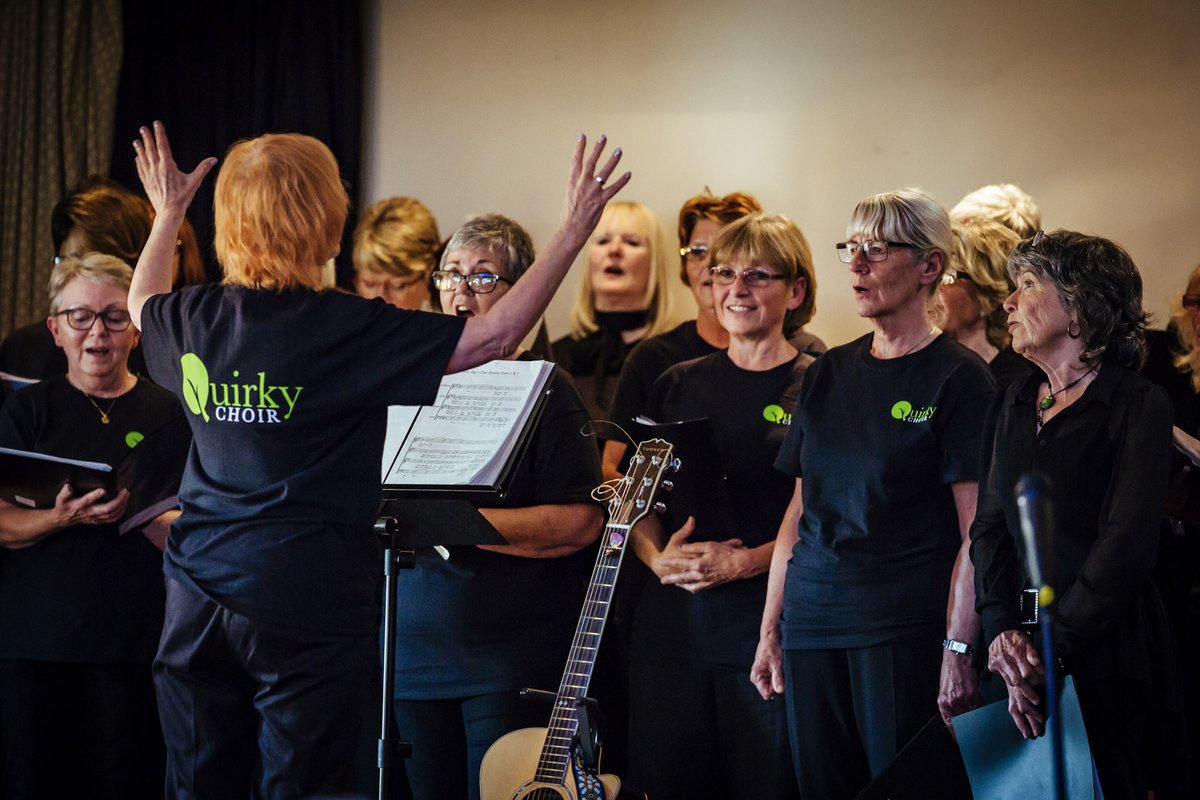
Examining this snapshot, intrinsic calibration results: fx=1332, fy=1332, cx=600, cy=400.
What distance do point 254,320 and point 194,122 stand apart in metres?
2.75

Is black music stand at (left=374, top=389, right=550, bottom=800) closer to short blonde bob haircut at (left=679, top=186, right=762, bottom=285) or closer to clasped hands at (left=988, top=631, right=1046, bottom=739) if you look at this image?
clasped hands at (left=988, top=631, right=1046, bottom=739)

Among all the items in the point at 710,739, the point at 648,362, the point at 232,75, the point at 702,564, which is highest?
the point at 232,75

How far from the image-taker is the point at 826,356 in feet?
9.32

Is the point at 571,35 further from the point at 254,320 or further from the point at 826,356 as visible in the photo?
the point at 254,320

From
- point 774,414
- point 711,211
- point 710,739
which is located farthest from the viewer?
point 711,211

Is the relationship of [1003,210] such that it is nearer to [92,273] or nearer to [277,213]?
[277,213]

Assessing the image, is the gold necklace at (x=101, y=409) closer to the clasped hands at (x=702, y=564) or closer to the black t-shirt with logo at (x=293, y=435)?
the black t-shirt with logo at (x=293, y=435)

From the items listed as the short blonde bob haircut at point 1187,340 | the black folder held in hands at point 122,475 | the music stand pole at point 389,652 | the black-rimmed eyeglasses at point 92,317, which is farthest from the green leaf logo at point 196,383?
the short blonde bob haircut at point 1187,340

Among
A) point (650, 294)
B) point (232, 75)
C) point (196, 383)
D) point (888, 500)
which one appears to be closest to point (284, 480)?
point (196, 383)

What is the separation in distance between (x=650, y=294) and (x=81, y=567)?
1.89 meters

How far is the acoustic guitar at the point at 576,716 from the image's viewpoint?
2516 millimetres

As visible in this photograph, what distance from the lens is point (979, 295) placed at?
3113 millimetres

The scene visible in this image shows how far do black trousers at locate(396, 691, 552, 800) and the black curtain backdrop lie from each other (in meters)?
2.36

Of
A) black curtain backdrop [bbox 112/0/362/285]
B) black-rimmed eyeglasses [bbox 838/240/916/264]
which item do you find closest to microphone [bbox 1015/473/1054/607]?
A: black-rimmed eyeglasses [bbox 838/240/916/264]
